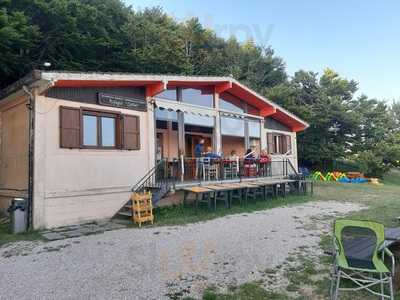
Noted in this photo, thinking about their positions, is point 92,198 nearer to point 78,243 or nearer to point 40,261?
point 78,243

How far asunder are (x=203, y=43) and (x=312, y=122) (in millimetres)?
11481

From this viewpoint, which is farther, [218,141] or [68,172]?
[218,141]

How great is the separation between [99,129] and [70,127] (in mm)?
995

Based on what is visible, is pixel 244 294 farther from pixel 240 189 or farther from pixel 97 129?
pixel 240 189

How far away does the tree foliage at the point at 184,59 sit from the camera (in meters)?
14.1

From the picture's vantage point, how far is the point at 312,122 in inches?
1022

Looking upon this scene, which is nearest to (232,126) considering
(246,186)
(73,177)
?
(246,186)

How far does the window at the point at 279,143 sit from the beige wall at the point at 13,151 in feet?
37.8

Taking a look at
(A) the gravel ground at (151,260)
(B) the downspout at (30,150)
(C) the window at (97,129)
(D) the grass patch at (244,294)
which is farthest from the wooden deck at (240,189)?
(D) the grass patch at (244,294)

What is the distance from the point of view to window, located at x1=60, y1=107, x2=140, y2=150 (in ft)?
29.5

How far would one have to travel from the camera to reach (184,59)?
67.4 ft

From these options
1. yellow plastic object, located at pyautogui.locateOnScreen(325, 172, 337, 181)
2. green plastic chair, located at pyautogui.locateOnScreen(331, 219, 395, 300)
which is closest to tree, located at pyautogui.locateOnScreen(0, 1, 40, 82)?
green plastic chair, located at pyautogui.locateOnScreen(331, 219, 395, 300)

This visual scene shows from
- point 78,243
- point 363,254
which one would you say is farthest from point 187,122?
point 363,254

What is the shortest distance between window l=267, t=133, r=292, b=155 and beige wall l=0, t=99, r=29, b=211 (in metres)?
11.5
